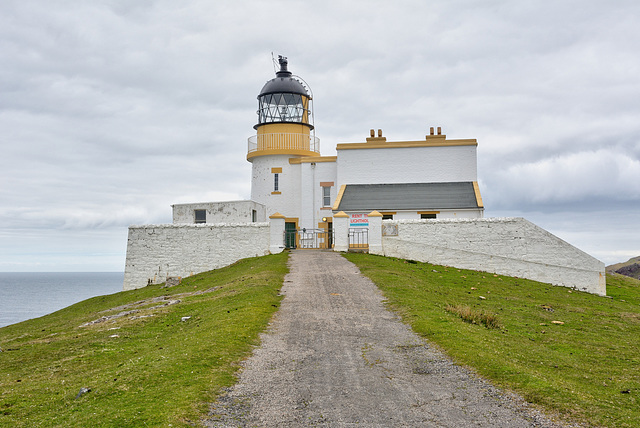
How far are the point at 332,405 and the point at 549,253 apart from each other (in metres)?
21.0

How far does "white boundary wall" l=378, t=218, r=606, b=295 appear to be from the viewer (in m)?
24.6

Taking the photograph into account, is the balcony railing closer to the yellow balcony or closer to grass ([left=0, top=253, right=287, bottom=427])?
the yellow balcony

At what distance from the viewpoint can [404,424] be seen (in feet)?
20.4

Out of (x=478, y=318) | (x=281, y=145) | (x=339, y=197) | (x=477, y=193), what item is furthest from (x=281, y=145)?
(x=478, y=318)

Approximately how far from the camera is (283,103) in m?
36.4

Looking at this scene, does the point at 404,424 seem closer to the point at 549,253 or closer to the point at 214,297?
the point at 214,297

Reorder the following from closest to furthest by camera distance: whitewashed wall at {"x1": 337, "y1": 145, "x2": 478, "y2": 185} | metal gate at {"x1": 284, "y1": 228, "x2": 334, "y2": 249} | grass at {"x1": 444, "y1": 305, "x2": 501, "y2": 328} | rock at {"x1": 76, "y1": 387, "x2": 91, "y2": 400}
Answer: rock at {"x1": 76, "y1": 387, "x2": 91, "y2": 400} → grass at {"x1": 444, "y1": 305, "x2": 501, "y2": 328} → metal gate at {"x1": 284, "y1": 228, "x2": 334, "y2": 249} → whitewashed wall at {"x1": 337, "y1": 145, "x2": 478, "y2": 185}

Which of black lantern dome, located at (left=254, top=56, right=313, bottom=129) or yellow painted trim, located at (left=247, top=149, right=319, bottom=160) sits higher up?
black lantern dome, located at (left=254, top=56, right=313, bottom=129)

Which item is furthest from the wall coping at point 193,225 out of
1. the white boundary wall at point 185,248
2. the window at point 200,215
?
the window at point 200,215

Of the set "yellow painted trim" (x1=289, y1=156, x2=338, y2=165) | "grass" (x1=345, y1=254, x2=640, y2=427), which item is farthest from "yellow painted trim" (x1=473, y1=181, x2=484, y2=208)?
"yellow painted trim" (x1=289, y1=156, x2=338, y2=165)

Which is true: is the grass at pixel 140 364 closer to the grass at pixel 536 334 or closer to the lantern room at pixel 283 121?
the grass at pixel 536 334

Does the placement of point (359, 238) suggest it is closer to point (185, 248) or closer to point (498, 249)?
point (498, 249)

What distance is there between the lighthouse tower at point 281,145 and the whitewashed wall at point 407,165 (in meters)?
3.32

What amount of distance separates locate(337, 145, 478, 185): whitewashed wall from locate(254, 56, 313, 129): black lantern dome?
4.77 m
